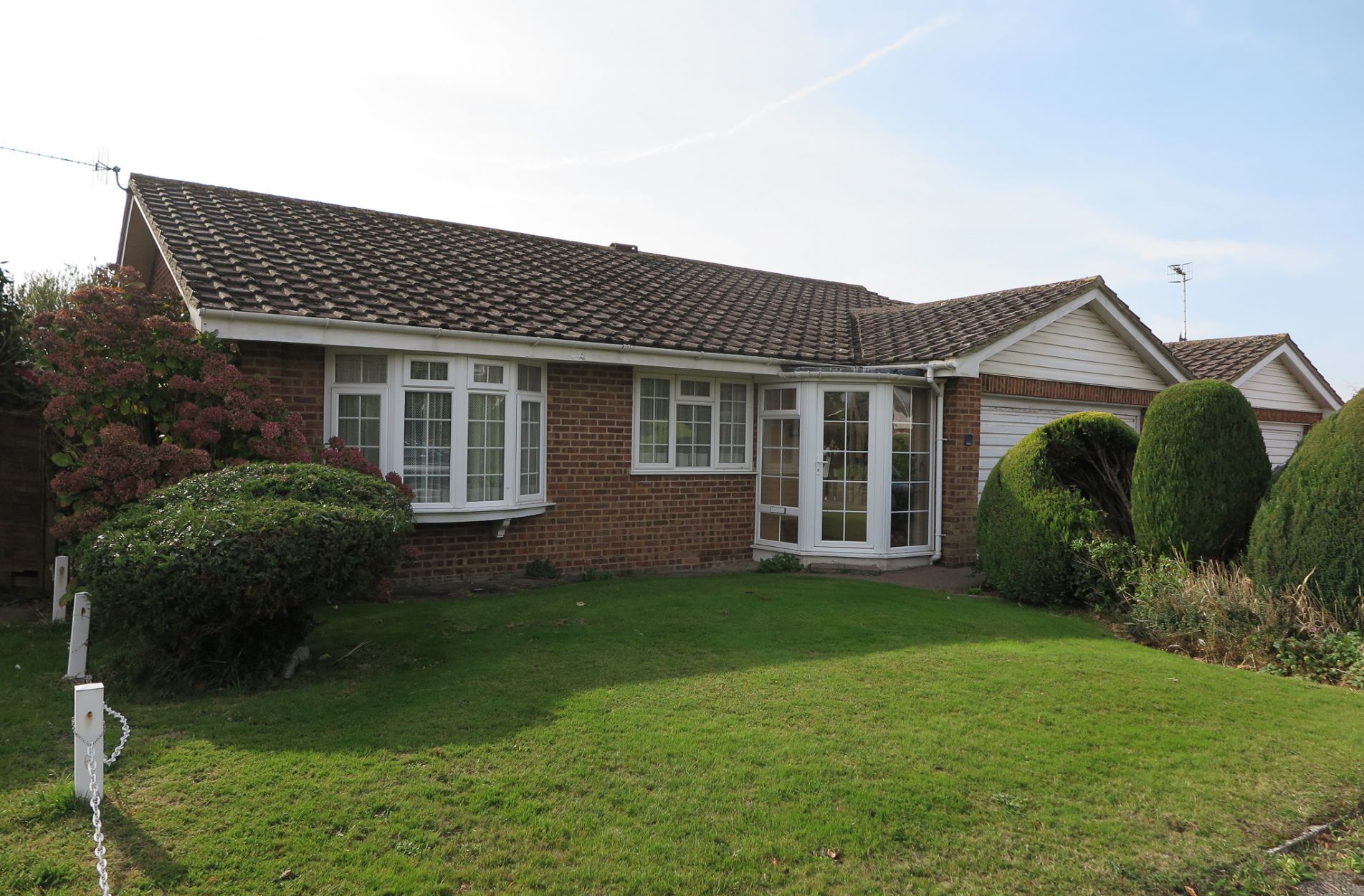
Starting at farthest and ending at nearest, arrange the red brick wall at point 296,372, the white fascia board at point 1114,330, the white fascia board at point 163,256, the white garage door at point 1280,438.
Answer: the white garage door at point 1280,438
the white fascia board at point 1114,330
the red brick wall at point 296,372
the white fascia board at point 163,256

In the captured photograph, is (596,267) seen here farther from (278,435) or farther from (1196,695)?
(1196,695)

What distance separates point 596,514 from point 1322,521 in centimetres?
737

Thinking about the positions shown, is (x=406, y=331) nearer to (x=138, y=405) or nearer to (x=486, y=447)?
(x=486, y=447)

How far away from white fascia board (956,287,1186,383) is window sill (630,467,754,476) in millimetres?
3175

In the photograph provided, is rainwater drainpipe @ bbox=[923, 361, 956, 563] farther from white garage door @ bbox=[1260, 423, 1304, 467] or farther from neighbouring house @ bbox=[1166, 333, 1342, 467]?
white garage door @ bbox=[1260, 423, 1304, 467]

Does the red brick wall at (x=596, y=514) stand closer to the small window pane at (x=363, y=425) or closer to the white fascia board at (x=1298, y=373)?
the small window pane at (x=363, y=425)

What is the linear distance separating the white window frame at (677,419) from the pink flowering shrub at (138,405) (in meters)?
4.21

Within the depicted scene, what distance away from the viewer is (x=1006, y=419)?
12773mm

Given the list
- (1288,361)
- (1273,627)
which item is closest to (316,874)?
(1273,627)

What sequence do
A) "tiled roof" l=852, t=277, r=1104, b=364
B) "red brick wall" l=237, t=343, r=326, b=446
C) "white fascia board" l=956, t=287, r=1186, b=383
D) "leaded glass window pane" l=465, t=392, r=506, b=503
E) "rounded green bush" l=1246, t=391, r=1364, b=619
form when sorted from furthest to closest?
"tiled roof" l=852, t=277, r=1104, b=364 < "white fascia board" l=956, t=287, r=1186, b=383 < "leaded glass window pane" l=465, t=392, r=506, b=503 < "red brick wall" l=237, t=343, r=326, b=446 < "rounded green bush" l=1246, t=391, r=1364, b=619

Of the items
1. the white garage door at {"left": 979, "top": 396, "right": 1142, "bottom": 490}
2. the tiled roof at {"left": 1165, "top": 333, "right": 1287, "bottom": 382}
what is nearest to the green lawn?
the white garage door at {"left": 979, "top": 396, "right": 1142, "bottom": 490}

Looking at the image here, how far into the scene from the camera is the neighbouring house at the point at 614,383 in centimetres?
927

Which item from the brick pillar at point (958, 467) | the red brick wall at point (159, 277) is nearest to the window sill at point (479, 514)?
the red brick wall at point (159, 277)

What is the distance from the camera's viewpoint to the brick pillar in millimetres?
12008
